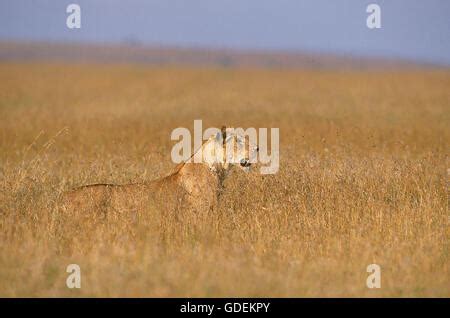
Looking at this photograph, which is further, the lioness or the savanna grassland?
the lioness

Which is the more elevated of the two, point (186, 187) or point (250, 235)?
point (186, 187)

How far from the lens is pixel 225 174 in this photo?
9898mm

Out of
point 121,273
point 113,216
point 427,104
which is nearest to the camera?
point 121,273

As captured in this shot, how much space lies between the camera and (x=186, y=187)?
955 centimetres

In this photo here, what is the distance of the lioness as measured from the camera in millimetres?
9219

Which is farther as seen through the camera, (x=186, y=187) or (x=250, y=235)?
(x=186, y=187)

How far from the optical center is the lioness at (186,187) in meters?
9.22

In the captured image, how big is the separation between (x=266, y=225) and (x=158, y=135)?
11.6 m

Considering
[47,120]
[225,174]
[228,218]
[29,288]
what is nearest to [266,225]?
[228,218]

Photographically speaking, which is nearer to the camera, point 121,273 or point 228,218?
point 121,273

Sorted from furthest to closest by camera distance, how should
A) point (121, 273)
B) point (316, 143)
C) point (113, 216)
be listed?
point (316, 143)
point (113, 216)
point (121, 273)

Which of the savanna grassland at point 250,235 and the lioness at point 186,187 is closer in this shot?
the savanna grassland at point 250,235
